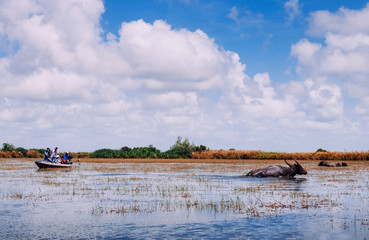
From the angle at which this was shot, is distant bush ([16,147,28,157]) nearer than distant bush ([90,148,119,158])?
No

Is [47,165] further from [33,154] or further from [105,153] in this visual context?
[33,154]

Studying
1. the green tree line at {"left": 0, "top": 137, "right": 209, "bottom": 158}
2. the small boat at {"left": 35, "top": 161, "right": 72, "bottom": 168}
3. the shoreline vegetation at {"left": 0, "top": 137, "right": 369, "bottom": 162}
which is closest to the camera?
the small boat at {"left": 35, "top": 161, "right": 72, "bottom": 168}

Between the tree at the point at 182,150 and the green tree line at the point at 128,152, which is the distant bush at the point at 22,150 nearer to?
the green tree line at the point at 128,152

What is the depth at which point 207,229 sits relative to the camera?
10.4m

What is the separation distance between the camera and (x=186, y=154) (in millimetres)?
Result: 66938

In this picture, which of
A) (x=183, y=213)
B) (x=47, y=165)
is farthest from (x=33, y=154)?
(x=183, y=213)

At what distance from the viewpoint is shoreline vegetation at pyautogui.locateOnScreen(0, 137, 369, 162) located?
193 ft

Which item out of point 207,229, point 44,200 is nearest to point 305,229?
point 207,229

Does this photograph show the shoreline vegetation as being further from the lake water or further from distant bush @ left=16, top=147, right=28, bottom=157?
the lake water

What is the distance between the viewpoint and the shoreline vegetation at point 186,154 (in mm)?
58716

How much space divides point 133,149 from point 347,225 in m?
62.3

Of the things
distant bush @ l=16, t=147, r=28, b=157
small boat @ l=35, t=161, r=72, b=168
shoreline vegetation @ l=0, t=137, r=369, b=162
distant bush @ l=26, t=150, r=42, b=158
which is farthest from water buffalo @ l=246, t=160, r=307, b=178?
distant bush @ l=16, t=147, r=28, b=157

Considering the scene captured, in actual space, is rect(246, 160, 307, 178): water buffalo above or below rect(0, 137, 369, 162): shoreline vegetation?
below

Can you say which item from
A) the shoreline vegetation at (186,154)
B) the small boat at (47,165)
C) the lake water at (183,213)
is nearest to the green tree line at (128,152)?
the shoreline vegetation at (186,154)
